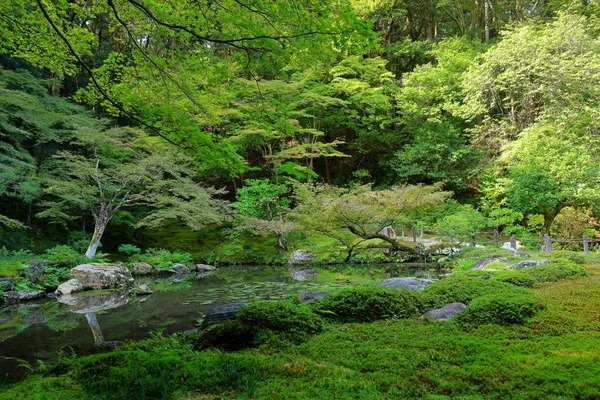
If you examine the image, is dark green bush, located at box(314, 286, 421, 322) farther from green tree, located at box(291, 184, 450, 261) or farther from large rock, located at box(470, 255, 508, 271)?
green tree, located at box(291, 184, 450, 261)

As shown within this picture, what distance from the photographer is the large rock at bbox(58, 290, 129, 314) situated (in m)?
8.79

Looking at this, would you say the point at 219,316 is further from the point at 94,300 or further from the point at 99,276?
the point at 99,276

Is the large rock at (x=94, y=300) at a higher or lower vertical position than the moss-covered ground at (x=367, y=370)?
lower

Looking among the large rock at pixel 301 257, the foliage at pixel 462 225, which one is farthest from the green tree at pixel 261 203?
the foliage at pixel 462 225

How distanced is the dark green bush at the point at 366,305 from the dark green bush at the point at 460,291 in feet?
1.53

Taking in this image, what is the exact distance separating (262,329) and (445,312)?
2.49m

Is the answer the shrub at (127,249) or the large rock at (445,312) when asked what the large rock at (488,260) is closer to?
the large rock at (445,312)

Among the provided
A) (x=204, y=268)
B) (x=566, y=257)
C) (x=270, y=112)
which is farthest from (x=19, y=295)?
(x=566, y=257)

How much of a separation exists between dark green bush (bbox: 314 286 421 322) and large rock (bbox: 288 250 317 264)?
11.2 m

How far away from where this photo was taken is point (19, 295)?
9.95m

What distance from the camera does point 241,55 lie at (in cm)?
398

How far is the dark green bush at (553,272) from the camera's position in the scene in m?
7.16

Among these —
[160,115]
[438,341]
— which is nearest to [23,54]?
[160,115]

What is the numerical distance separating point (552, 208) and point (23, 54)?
1798 cm
